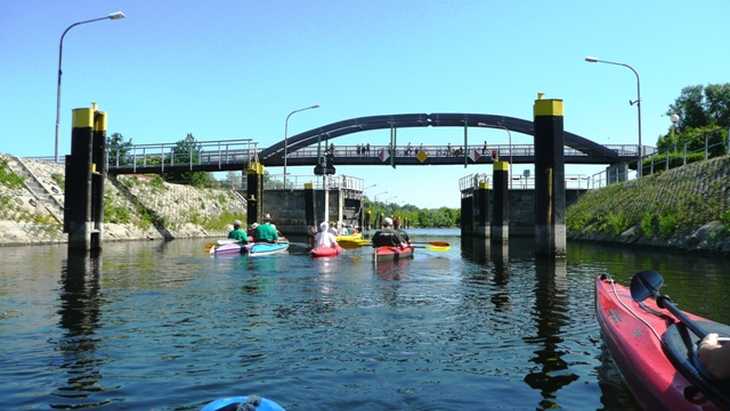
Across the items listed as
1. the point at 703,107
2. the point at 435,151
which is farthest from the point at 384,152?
the point at 703,107

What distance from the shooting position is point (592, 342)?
7.81 meters

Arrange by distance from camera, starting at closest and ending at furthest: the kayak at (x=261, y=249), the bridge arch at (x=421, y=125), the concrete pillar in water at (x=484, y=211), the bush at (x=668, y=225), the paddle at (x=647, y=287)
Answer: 1. the paddle at (x=647, y=287)
2. the kayak at (x=261, y=249)
3. the bush at (x=668, y=225)
4. the concrete pillar in water at (x=484, y=211)
5. the bridge arch at (x=421, y=125)

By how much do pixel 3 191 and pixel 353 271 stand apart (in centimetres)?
2435

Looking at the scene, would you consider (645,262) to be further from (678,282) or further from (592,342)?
(592,342)

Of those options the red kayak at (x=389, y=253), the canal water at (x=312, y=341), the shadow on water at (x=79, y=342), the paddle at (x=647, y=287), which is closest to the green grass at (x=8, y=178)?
the canal water at (x=312, y=341)

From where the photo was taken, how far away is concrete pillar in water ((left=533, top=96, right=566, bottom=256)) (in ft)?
71.0

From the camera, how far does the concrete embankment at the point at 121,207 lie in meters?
31.5

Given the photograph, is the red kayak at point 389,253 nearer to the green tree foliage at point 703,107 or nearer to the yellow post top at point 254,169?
the yellow post top at point 254,169

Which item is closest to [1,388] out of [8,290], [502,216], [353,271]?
[8,290]

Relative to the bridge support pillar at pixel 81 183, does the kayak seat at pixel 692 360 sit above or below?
below

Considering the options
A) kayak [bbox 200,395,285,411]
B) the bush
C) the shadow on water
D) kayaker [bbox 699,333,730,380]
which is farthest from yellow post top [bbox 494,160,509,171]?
kayak [bbox 200,395,285,411]

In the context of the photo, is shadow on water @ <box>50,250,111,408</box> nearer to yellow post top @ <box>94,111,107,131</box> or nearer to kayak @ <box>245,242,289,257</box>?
kayak @ <box>245,242,289,257</box>

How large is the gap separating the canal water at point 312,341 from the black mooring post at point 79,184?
9.51 meters

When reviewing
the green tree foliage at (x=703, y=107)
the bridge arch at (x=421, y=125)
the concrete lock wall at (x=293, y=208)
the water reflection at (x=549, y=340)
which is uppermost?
the green tree foliage at (x=703, y=107)
